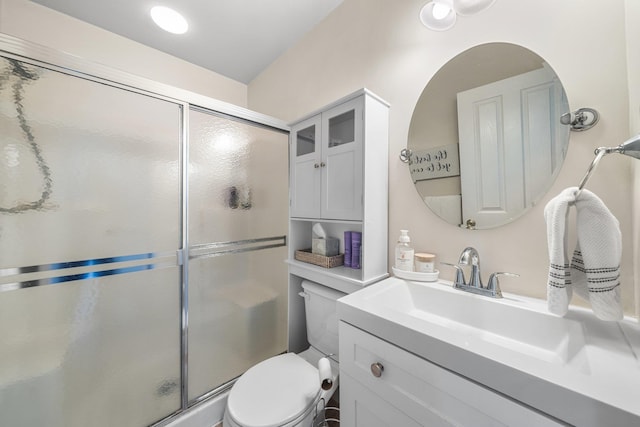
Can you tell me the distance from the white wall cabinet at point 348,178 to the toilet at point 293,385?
168mm

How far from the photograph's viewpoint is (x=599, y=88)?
0.67m

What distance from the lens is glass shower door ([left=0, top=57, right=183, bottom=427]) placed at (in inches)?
33.9

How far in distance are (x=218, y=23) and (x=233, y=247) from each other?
4.92 feet

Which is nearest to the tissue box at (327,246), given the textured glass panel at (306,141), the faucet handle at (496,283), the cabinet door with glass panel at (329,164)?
the cabinet door with glass panel at (329,164)

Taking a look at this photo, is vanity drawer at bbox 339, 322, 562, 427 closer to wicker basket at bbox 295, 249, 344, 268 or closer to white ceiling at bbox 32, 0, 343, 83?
wicker basket at bbox 295, 249, 344, 268

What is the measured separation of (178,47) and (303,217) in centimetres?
172

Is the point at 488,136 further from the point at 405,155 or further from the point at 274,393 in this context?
the point at 274,393

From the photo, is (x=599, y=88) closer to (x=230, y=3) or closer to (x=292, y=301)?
(x=292, y=301)

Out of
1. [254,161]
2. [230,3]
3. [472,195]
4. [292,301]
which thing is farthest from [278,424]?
[230,3]

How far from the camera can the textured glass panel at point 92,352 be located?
2.87 feet

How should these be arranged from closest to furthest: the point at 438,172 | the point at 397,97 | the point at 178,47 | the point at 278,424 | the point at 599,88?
the point at 599,88
the point at 278,424
the point at 438,172
the point at 397,97
the point at 178,47

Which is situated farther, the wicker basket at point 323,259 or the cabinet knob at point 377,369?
the wicker basket at point 323,259

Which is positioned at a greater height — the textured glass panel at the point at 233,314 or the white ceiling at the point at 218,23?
the white ceiling at the point at 218,23

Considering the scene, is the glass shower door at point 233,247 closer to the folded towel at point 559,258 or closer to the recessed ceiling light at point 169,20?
the recessed ceiling light at point 169,20
